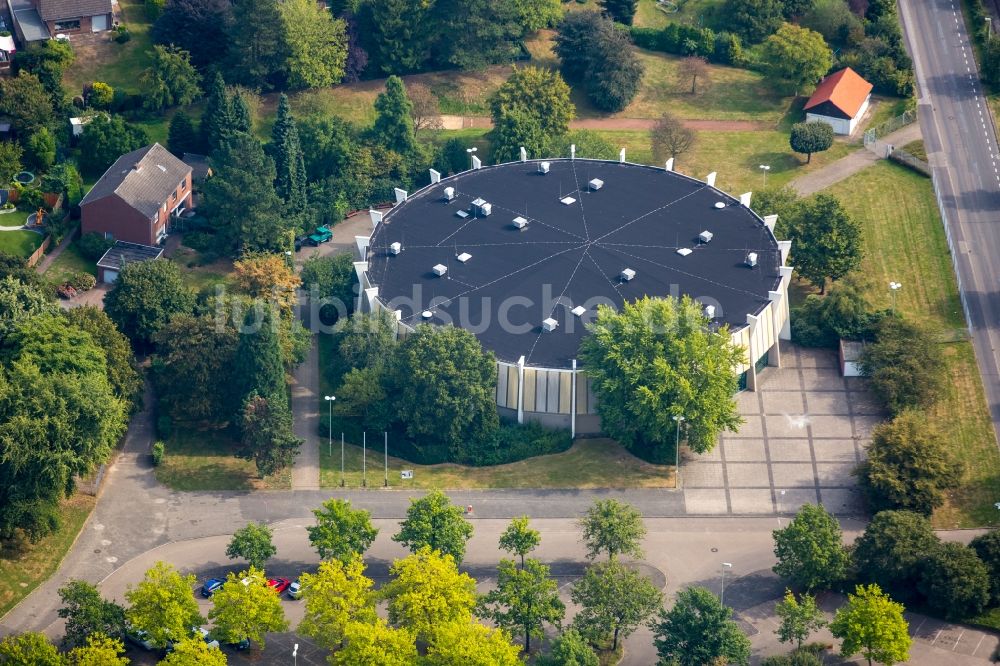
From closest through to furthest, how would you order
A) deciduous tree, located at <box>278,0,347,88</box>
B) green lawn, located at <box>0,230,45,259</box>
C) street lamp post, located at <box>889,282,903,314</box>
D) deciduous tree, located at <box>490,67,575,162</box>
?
street lamp post, located at <box>889,282,903,314</box> → green lawn, located at <box>0,230,45,259</box> → deciduous tree, located at <box>490,67,575,162</box> → deciduous tree, located at <box>278,0,347,88</box>

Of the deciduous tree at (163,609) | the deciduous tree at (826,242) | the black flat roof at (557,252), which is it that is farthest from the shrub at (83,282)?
the deciduous tree at (826,242)

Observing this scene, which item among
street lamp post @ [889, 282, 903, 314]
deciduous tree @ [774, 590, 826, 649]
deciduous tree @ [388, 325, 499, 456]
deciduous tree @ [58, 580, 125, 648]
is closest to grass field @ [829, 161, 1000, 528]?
street lamp post @ [889, 282, 903, 314]

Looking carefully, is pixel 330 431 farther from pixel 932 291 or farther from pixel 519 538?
pixel 932 291

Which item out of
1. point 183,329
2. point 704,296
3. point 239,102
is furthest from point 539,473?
point 239,102

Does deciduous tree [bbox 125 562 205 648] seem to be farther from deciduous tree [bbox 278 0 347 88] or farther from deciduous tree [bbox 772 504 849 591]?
deciduous tree [bbox 278 0 347 88]

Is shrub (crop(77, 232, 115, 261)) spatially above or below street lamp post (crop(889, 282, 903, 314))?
above

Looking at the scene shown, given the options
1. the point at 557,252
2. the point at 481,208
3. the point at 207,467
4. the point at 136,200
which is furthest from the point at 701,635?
the point at 136,200

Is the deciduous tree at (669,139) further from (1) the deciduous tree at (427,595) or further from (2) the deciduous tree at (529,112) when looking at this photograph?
(1) the deciduous tree at (427,595)

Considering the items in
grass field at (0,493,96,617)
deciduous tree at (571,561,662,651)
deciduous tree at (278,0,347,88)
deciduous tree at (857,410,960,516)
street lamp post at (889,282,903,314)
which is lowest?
deciduous tree at (571,561,662,651)

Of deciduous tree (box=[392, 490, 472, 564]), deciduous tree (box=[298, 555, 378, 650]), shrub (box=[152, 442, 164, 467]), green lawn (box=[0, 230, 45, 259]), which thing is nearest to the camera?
deciduous tree (box=[298, 555, 378, 650])
